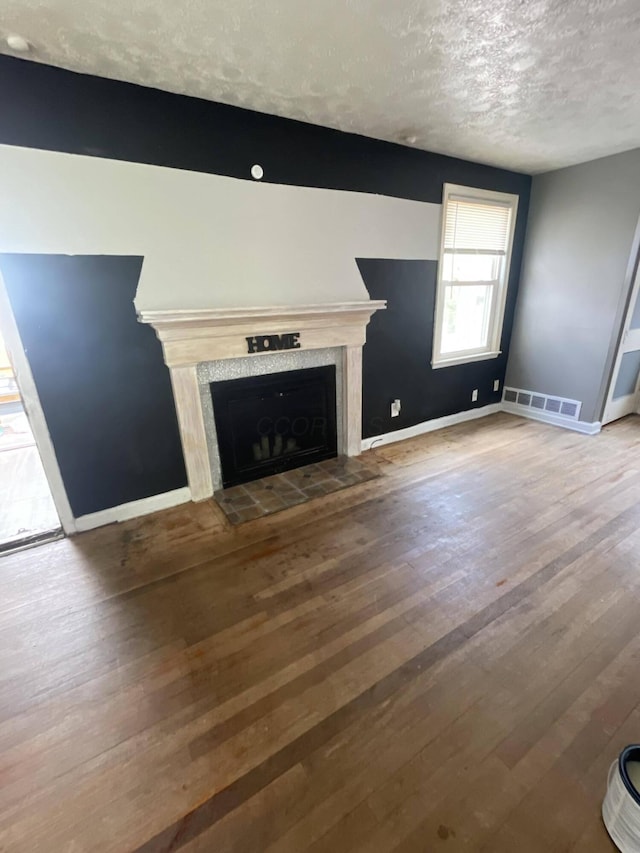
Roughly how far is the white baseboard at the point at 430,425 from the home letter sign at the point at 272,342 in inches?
50.1

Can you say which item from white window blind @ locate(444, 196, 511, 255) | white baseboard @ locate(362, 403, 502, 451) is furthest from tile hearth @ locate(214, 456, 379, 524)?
white window blind @ locate(444, 196, 511, 255)

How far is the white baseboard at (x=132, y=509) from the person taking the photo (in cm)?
256

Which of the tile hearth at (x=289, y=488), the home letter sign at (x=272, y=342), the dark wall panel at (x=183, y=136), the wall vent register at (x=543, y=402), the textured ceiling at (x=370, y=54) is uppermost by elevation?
the textured ceiling at (x=370, y=54)

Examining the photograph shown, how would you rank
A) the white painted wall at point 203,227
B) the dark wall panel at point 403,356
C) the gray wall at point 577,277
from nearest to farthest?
the white painted wall at point 203,227, the dark wall panel at point 403,356, the gray wall at point 577,277

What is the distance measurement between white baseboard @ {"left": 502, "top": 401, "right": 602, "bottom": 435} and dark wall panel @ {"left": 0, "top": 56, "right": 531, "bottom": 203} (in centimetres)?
277

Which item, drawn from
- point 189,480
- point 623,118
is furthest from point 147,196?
point 623,118

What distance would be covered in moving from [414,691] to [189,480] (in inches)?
79.2

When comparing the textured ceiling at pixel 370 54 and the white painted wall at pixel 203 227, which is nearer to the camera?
the textured ceiling at pixel 370 54

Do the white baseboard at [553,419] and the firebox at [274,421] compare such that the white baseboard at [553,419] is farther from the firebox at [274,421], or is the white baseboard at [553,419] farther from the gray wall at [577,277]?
the firebox at [274,421]

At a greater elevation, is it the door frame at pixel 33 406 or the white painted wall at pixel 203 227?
the white painted wall at pixel 203 227

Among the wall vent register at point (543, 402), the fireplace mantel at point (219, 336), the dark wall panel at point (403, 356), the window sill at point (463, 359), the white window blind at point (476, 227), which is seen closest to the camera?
the fireplace mantel at point (219, 336)

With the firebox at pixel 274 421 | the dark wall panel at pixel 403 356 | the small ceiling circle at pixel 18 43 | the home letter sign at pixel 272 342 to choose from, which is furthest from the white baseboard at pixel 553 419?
the small ceiling circle at pixel 18 43

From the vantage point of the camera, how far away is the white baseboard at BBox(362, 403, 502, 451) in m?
3.77

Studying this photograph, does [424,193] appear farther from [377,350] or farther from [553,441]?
[553,441]
